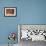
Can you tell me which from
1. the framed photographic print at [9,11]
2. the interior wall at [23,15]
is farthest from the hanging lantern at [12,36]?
the framed photographic print at [9,11]

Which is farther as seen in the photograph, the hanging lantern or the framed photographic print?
the framed photographic print

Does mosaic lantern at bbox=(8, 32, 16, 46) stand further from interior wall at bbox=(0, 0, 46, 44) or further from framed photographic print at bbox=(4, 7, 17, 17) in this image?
framed photographic print at bbox=(4, 7, 17, 17)

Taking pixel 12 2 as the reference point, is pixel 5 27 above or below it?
below

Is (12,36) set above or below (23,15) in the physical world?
below

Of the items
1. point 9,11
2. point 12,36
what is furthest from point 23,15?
point 12,36

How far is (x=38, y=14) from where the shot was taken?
4.77 meters

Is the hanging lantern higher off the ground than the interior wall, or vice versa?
the interior wall

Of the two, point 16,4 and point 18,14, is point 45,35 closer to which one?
point 18,14

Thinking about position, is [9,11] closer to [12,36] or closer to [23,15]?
[23,15]

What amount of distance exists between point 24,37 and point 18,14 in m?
0.88

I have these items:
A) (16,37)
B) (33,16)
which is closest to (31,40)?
(16,37)

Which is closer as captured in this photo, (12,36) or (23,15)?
(12,36)

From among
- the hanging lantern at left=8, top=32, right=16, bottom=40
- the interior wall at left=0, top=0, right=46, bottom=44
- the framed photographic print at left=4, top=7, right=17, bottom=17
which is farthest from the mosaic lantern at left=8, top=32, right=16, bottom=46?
the framed photographic print at left=4, top=7, right=17, bottom=17

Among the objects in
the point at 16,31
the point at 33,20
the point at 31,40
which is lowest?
the point at 31,40
